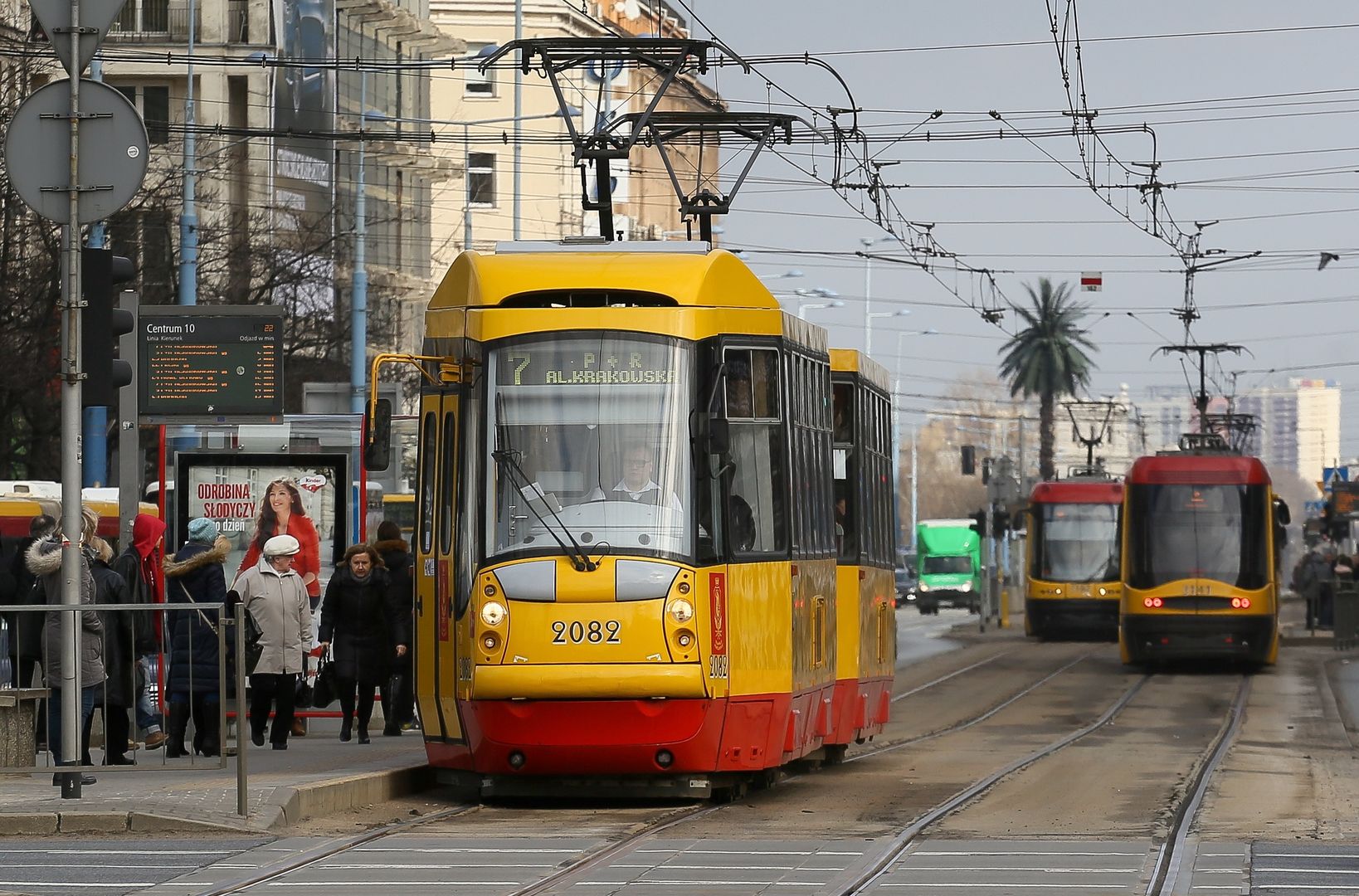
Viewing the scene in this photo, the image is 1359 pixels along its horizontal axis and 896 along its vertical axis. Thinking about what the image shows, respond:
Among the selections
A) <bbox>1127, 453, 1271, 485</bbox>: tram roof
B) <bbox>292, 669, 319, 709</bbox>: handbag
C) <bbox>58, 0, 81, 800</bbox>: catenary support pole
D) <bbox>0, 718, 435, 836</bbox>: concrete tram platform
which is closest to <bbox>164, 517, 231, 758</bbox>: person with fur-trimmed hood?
<bbox>0, 718, 435, 836</bbox>: concrete tram platform

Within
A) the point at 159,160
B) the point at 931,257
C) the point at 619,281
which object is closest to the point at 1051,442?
the point at 159,160

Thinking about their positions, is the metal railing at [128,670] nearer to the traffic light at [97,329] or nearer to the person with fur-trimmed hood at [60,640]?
the person with fur-trimmed hood at [60,640]

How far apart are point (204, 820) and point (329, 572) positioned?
8.99 m

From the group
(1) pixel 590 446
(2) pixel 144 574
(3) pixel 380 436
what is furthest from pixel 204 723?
(2) pixel 144 574

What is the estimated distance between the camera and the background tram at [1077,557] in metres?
47.5

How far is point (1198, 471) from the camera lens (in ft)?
115

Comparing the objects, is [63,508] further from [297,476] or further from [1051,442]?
[1051,442]

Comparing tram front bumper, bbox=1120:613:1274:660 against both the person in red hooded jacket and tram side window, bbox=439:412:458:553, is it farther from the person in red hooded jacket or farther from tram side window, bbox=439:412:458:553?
tram side window, bbox=439:412:458:553

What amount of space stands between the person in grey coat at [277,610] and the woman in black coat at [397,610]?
1.73 metres

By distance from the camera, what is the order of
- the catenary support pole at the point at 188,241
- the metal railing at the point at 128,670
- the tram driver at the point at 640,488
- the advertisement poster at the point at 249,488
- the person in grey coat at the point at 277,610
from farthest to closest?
the catenary support pole at the point at 188,241 → the advertisement poster at the point at 249,488 → the person in grey coat at the point at 277,610 → the tram driver at the point at 640,488 → the metal railing at the point at 128,670

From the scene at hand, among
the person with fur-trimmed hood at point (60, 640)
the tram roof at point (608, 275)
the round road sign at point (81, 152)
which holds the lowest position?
the person with fur-trimmed hood at point (60, 640)

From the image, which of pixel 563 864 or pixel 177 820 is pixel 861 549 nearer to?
pixel 177 820

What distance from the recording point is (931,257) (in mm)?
39719

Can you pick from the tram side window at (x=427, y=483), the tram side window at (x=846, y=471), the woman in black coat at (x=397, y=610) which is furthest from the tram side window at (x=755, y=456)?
the woman in black coat at (x=397, y=610)
